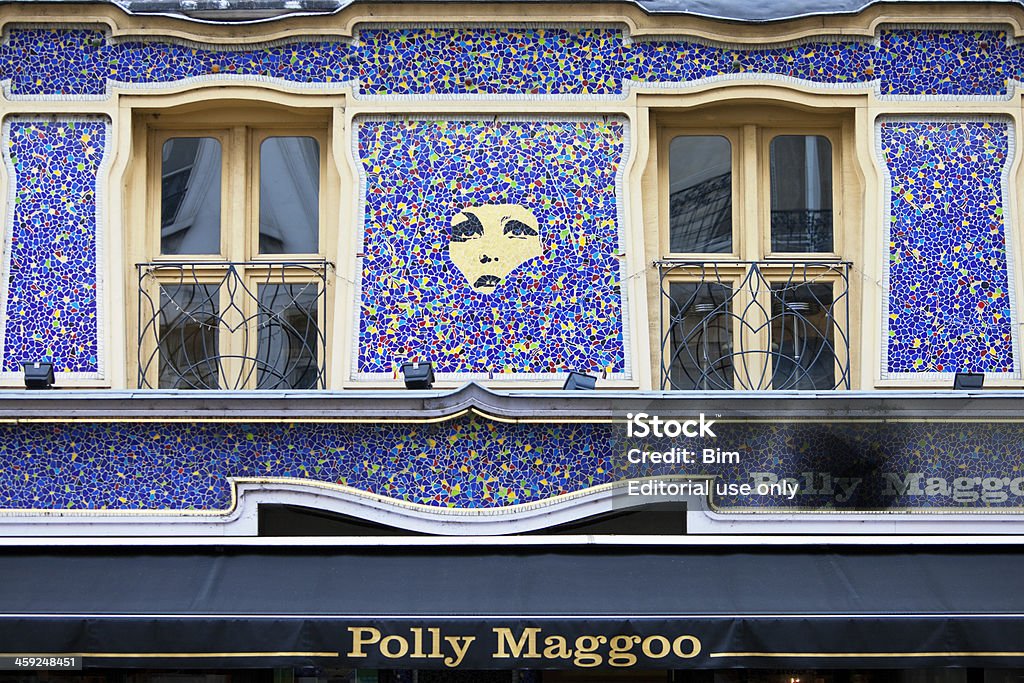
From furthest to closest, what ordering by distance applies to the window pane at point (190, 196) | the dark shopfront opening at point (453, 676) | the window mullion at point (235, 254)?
the window pane at point (190, 196), the window mullion at point (235, 254), the dark shopfront opening at point (453, 676)

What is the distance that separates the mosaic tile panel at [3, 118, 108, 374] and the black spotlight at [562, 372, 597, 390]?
3136 millimetres

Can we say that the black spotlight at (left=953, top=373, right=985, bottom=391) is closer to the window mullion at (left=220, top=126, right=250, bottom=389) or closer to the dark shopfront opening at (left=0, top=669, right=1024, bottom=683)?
the dark shopfront opening at (left=0, top=669, right=1024, bottom=683)

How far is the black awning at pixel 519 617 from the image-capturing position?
8430 mm

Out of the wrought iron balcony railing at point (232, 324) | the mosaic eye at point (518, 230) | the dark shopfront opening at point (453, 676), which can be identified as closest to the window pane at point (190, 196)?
the wrought iron balcony railing at point (232, 324)

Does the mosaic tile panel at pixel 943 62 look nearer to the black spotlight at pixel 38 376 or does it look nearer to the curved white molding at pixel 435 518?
the curved white molding at pixel 435 518

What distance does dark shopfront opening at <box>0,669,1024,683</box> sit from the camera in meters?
9.34

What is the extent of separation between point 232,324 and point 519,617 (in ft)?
9.87

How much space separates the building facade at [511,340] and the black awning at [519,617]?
25mm

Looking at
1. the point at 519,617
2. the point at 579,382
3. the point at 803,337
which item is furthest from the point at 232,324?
the point at 803,337

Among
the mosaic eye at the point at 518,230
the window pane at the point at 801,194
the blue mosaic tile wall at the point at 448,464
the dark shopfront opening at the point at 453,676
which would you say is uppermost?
the window pane at the point at 801,194

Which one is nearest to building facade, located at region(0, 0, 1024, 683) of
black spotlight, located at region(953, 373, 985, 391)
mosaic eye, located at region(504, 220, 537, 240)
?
mosaic eye, located at region(504, 220, 537, 240)

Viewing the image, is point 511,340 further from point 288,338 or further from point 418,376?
point 288,338

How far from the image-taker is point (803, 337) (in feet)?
32.5

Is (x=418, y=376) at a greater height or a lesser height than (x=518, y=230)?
lesser
